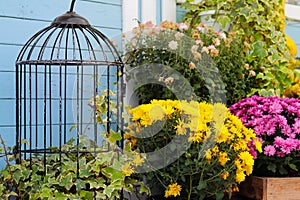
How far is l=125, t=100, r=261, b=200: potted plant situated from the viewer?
80.1 inches

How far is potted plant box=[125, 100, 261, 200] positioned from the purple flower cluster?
30cm

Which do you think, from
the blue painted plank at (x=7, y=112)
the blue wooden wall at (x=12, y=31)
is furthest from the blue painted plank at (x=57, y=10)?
the blue painted plank at (x=7, y=112)

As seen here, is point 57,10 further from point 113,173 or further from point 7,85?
point 113,173

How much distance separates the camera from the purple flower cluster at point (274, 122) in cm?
236

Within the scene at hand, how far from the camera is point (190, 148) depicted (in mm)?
2045

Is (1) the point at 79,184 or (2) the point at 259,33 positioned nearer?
(1) the point at 79,184

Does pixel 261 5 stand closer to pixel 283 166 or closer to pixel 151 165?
pixel 283 166

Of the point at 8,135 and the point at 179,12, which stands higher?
the point at 179,12

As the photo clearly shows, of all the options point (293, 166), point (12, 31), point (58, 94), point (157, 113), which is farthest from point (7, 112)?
point (293, 166)

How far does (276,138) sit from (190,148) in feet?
1.85

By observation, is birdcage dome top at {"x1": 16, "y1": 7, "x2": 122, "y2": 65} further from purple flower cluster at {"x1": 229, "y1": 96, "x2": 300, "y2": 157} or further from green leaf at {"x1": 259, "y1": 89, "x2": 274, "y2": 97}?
green leaf at {"x1": 259, "y1": 89, "x2": 274, "y2": 97}

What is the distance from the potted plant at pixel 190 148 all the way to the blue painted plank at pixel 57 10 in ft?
2.07

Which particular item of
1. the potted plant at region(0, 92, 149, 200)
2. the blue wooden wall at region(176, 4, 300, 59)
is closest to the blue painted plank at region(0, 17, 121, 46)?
the potted plant at region(0, 92, 149, 200)

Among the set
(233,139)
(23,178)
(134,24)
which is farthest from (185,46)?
(23,178)
